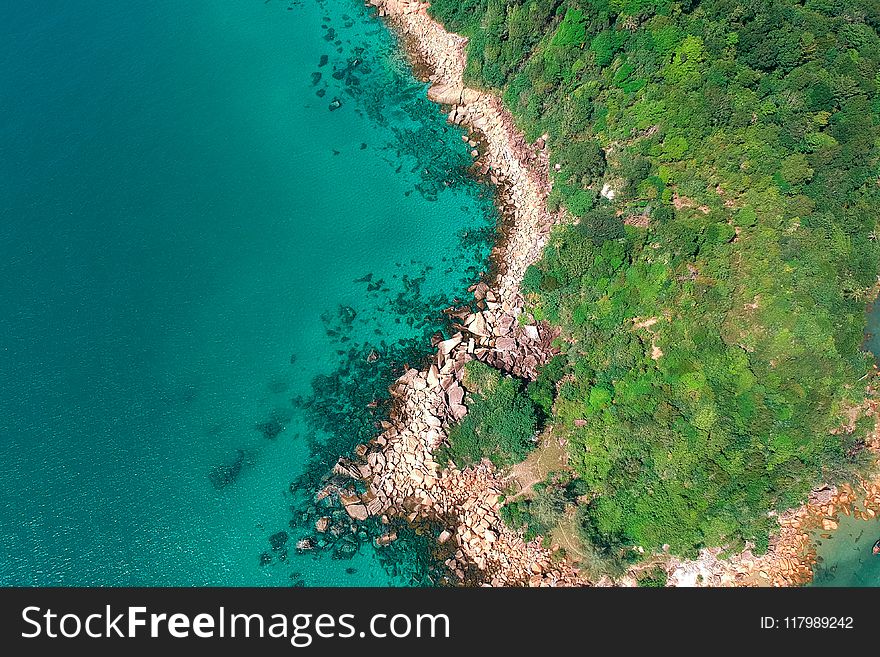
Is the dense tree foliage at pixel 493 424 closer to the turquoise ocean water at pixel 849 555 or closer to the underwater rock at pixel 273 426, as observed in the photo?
the underwater rock at pixel 273 426

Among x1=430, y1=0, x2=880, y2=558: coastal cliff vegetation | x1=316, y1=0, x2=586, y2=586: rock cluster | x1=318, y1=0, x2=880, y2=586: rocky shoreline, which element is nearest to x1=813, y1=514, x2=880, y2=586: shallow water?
x1=318, y1=0, x2=880, y2=586: rocky shoreline

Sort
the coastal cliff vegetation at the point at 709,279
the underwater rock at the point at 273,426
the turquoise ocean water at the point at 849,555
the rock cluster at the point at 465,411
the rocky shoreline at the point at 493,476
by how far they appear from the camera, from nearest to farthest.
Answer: the coastal cliff vegetation at the point at 709,279, the turquoise ocean water at the point at 849,555, the rocky shoreline at the point at 493,476, the rock cluster at the point at 465,411, the underwater rock at the point at 273,426

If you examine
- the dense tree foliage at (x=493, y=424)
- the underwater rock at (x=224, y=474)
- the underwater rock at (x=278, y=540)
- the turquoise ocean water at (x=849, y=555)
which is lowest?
the turquoise ocean water at (x=849, y=555)

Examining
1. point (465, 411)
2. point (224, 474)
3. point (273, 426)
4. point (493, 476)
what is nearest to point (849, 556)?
point (493, 476)

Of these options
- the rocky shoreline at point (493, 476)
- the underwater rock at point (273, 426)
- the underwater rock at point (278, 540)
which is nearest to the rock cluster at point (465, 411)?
the rocky shoreline at point (493, 476)

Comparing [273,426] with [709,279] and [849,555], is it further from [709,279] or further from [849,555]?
[849,555]

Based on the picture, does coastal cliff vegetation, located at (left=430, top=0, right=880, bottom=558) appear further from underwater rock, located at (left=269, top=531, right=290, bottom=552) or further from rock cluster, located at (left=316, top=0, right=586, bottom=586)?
underwater rock, located at (left=269, top=531, right=290, bottom=552)

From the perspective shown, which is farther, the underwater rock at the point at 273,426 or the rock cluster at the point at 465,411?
the underwater rock at the point at 273,426
